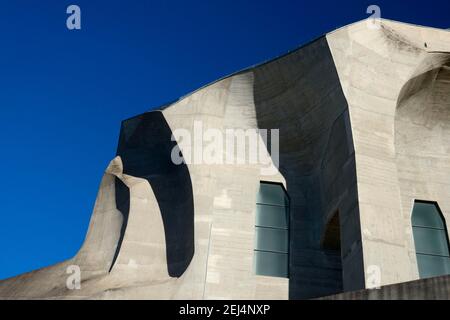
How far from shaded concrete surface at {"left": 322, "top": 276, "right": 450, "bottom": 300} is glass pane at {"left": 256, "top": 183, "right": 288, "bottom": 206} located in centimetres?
1141

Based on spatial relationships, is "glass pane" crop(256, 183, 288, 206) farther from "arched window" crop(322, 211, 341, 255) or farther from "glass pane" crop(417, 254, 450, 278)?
"glass pane" crop(417, 254, 450, 278)

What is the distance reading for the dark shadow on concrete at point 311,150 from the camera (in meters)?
14.4

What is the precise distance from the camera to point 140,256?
53.6 feet

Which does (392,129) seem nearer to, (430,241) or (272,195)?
(430,241)

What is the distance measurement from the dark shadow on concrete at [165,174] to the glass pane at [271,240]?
85.0 inches

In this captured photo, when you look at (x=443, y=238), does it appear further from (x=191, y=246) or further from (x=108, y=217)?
(x=108, y=217)

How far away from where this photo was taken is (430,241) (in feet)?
50.0

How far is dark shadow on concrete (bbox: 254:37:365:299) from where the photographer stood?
14352 mm

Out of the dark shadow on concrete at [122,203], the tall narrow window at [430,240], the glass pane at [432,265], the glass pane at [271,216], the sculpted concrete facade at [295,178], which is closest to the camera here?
the sculpted concrete facade at [295,178]

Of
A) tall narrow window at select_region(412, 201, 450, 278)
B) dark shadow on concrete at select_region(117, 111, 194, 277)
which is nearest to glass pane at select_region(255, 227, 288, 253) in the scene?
dark shadow on concrete at select_region(117, 111, 194, 277)

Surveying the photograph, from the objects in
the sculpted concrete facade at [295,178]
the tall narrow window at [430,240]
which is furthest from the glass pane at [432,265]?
the sculpted concrete facade at [295,178]

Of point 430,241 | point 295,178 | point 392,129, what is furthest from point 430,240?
point 295,178

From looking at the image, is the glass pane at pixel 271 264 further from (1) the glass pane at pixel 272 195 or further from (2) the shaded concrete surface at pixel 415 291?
(2) the shaded concrete surface at pixel 415 291
